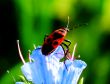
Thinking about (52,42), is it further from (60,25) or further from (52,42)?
(60,25)

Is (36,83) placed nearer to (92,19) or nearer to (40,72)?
(40,72)

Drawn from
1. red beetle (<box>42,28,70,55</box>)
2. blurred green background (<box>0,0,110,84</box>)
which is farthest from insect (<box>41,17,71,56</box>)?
blurred green background (<box>0,0,110,84</box>)

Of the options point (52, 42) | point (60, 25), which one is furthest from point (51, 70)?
point (60, 25)

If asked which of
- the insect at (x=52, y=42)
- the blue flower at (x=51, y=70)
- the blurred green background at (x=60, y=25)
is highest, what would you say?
the blurred green background at (x=60, y=25)

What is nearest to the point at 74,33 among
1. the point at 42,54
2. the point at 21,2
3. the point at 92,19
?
the point at 92,19

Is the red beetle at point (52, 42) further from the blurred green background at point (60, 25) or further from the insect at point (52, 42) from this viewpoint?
the blurred green background at point (60, 25)

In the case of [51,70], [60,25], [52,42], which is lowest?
[51,70]

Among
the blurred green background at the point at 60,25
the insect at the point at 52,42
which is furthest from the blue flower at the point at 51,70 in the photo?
the blurred green background at the point at 60,25
